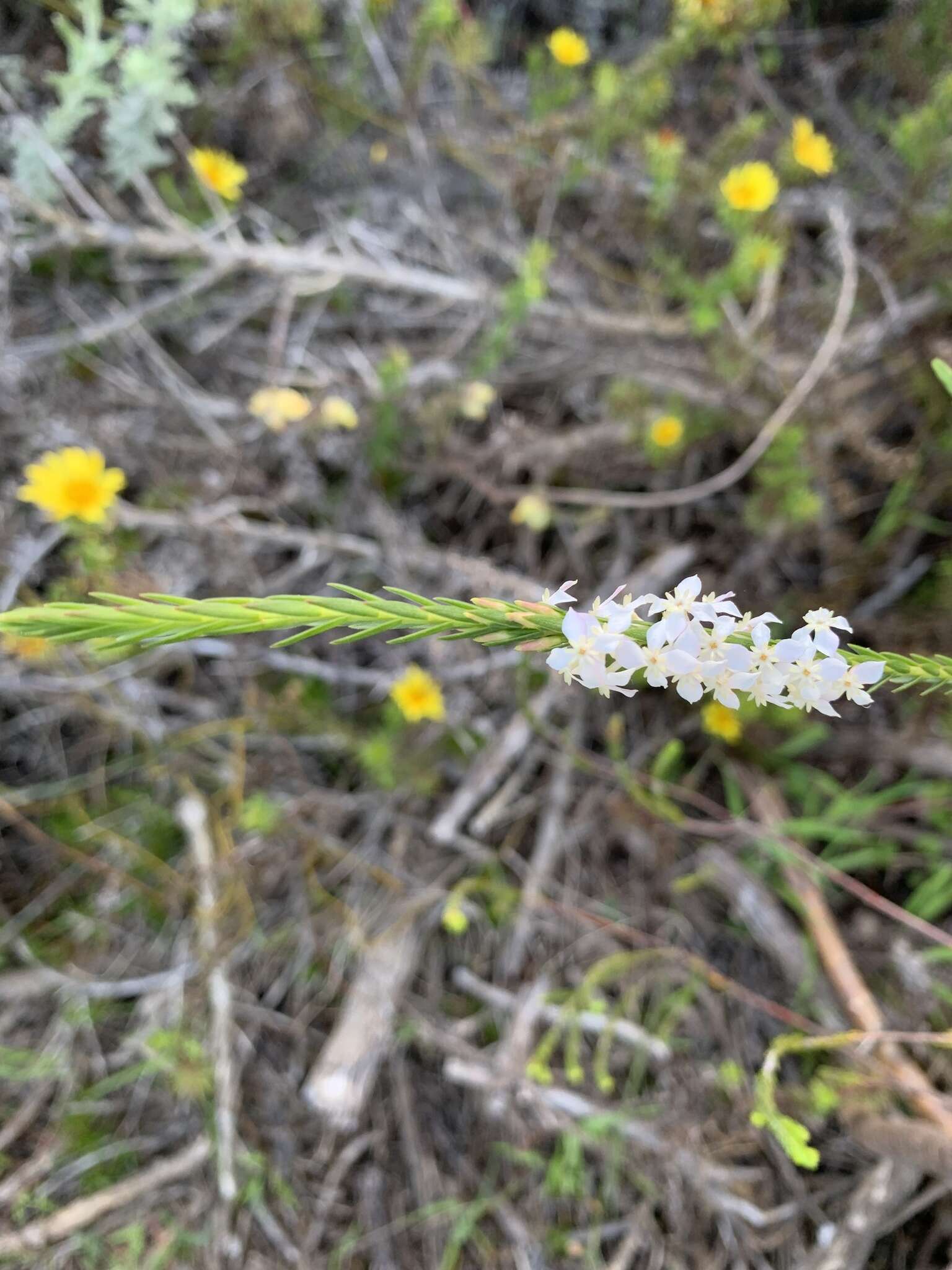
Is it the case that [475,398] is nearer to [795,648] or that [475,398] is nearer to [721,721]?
[721,721]

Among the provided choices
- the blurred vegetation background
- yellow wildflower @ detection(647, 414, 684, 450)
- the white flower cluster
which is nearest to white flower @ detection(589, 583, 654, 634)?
the white flower cluster

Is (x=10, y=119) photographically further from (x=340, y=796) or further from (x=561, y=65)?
(x=340, y=796)

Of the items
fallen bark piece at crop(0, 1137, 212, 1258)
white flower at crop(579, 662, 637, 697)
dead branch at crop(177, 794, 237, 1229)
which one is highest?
white flower at crop(579, 662, 637, 697)

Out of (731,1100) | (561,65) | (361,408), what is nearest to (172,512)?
(361,408)

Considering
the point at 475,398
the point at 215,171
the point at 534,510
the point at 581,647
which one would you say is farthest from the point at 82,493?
the point at 581,647

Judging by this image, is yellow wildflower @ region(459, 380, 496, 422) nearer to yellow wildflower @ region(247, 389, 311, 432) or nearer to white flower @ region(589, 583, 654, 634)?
yellow wildflower @ region(247, 389, 311, 432)

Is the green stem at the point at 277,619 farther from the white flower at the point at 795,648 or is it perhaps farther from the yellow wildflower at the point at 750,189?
the yellow wildflower at the point at 750,189
